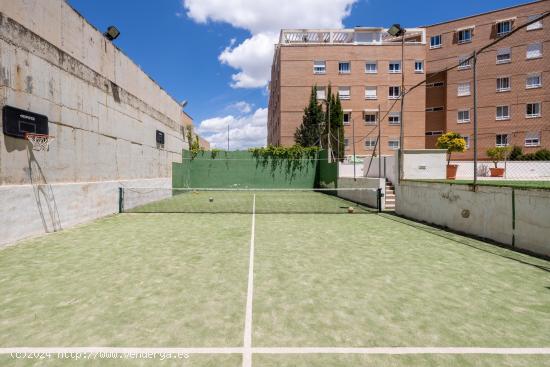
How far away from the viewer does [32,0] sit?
892 centimetres

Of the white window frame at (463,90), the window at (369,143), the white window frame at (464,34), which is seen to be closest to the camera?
the white window frame at (463,90)

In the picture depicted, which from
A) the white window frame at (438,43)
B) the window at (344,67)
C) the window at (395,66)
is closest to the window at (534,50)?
the white window frame at (438,43)

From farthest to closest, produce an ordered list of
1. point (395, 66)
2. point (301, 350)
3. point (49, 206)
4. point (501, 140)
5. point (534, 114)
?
point (395, 66) < point (501, 140) < point (534, 114) < point (49, 206) < point (301, 350)

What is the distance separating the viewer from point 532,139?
35.9m

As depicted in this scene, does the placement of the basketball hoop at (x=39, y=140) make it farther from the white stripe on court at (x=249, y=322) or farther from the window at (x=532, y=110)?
the window at (x=532, y=110)

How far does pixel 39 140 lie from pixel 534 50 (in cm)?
5047

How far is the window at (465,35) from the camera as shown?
39.2 m

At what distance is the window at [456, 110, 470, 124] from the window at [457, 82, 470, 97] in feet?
7.41

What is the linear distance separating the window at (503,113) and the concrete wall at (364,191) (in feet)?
97.8

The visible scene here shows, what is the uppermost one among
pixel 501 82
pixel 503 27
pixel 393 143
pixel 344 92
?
pixel 503 27

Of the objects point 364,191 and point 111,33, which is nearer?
point 111,33

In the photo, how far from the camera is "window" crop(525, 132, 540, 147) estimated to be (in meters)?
35.7

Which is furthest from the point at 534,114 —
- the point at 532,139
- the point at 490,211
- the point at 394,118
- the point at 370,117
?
the point at 490,211

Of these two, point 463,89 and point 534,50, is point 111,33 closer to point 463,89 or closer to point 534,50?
point 463,89
